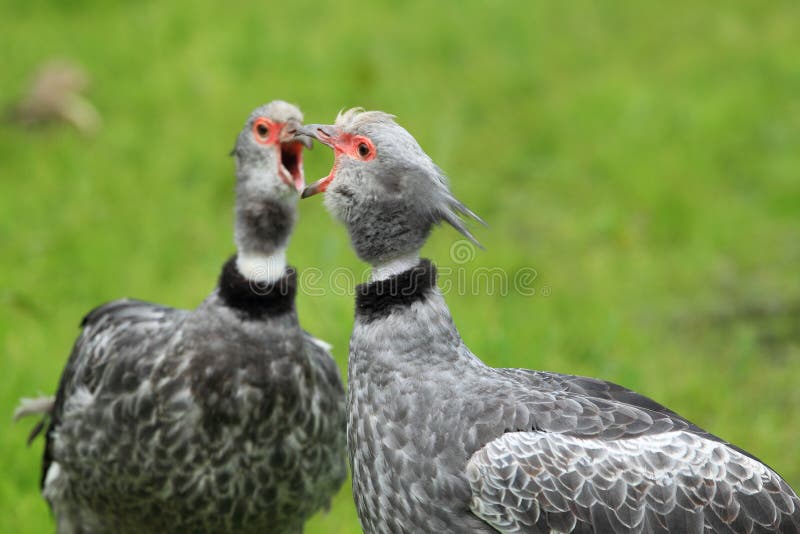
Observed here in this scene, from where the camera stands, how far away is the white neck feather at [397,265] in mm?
3631

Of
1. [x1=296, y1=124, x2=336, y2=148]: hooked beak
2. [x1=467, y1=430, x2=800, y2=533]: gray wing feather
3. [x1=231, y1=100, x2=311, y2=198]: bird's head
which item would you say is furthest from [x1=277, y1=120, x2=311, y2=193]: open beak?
[x1=467, y1=430, x2=800, y2=533]: gray wing feather

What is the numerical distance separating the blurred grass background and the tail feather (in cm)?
31

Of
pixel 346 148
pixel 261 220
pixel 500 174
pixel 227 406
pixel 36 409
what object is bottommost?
pixel 36 409

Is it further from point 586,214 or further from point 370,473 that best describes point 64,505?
point 586,214

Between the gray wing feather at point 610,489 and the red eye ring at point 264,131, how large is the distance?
1.81 metres

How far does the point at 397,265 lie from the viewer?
3.63m

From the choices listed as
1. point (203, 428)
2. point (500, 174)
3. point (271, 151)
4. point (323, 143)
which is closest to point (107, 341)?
point (203, 428)

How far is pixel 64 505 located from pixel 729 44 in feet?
27.0

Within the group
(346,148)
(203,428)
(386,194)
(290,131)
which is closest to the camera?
(386,194)

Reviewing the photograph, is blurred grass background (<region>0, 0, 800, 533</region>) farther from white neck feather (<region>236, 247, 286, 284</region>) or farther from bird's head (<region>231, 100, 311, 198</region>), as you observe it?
bird's head (<region>231, 100, 311, 198</region>)

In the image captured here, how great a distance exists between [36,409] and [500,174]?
15.5 feet

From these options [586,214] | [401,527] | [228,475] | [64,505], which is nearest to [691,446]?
[401,527]

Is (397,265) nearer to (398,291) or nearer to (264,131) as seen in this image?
(398,291)

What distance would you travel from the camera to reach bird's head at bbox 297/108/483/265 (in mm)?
3596
